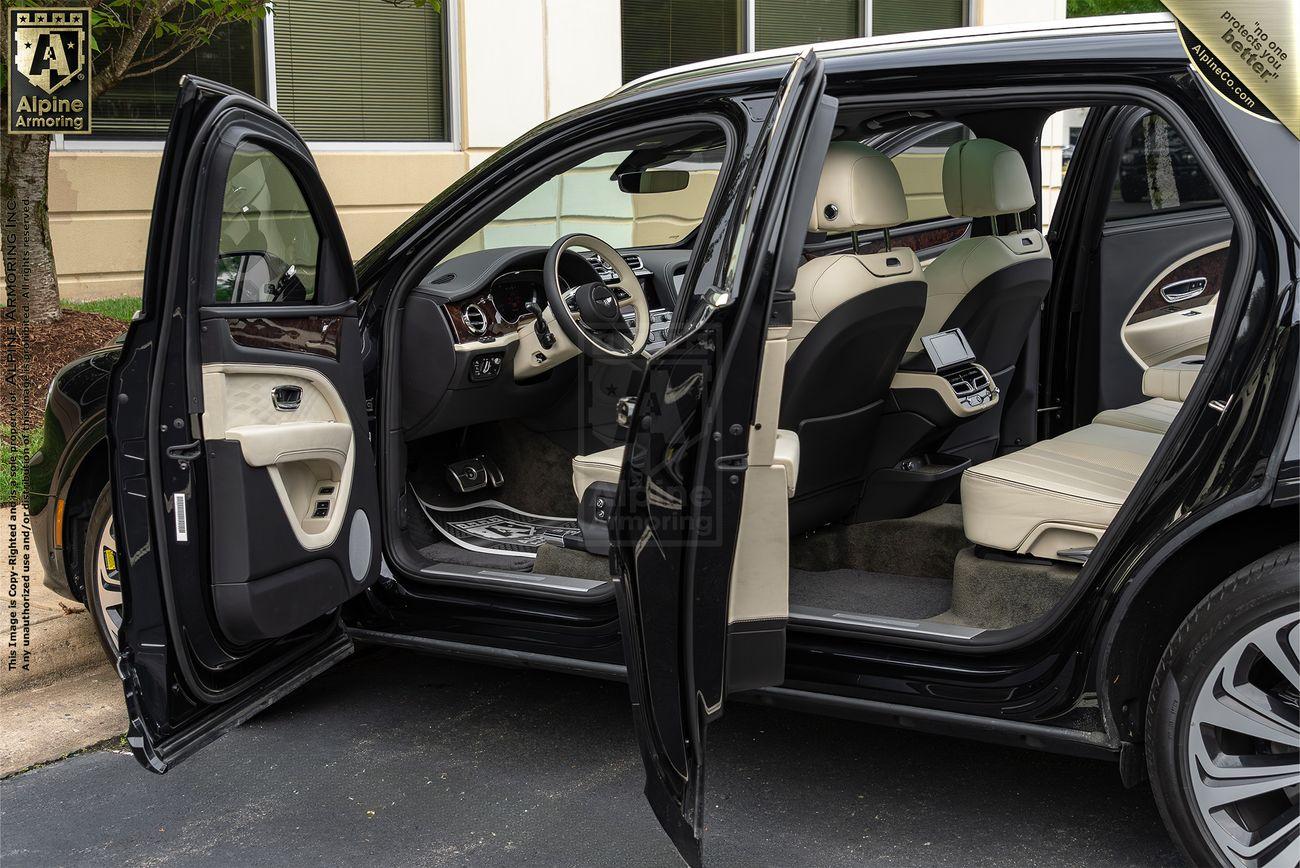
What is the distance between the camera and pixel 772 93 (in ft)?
9.23

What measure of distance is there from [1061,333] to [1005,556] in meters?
1.37

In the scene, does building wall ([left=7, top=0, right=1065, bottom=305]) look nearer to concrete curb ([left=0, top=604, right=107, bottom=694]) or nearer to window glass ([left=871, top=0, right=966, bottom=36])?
window glass ([left=871, top=0, right=966, bottom=36])

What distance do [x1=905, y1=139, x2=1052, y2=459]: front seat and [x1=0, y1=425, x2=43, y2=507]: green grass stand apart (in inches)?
135

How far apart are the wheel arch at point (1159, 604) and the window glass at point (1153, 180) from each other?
6.35ft

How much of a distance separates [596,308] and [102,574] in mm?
1568

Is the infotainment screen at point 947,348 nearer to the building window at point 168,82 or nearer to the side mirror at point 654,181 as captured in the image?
the side mirror at point 654,181

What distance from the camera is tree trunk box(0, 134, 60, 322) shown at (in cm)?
613

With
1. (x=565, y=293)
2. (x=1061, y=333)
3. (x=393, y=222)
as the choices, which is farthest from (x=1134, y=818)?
(x=393, y=222)

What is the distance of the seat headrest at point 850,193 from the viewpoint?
9.79ft

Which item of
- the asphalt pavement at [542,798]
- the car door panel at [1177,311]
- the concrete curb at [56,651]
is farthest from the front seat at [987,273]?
the concrete curb at [56,651]

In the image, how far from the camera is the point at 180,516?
2852 millimetres

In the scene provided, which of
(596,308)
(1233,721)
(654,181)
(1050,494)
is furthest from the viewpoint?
(654,181)

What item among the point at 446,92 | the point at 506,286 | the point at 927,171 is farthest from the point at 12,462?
the point at 446,92

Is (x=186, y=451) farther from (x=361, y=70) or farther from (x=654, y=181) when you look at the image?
(x=361, y=70)
